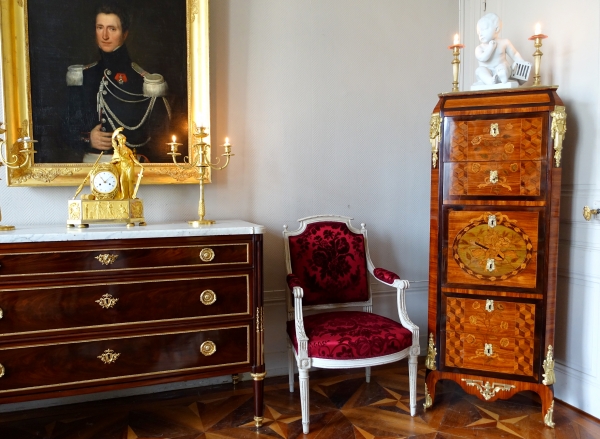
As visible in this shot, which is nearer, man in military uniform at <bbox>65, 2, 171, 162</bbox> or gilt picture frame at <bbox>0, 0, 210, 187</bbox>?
gilt picture frame at <bbox>0, 0, 210, 187</bbox>

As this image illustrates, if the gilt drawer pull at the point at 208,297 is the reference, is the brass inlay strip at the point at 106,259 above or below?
above

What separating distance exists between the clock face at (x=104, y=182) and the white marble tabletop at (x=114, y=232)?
19 centimetres

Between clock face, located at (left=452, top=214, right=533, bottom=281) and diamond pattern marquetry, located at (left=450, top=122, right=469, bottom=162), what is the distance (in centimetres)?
36

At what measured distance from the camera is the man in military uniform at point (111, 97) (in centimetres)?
264

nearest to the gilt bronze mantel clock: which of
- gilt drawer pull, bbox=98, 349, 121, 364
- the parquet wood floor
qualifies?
gilt drawer pull, bbox=98, 349, 121, 364

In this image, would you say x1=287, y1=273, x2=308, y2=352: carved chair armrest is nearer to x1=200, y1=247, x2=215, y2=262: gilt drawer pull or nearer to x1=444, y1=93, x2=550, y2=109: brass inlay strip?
x1=200, y1=247, x2=215, y2=262: gilt drawer pull

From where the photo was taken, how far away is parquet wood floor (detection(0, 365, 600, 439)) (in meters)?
2.47

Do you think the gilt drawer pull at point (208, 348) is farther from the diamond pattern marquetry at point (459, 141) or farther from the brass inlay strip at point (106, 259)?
the diamond pattern marquetry at point (459, 141)

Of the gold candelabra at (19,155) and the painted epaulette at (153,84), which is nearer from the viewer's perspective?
the gold candelabra at (19,155)

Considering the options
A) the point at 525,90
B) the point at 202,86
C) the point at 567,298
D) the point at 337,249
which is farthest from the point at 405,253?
the point at 202,86

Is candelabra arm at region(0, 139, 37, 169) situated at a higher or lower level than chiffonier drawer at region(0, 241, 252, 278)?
higher

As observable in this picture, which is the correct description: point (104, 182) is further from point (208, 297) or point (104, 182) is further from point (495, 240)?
point (495, 240)

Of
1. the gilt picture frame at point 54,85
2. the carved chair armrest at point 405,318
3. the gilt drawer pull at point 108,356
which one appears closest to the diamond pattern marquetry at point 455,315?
the carved chair armrest at point 405,318

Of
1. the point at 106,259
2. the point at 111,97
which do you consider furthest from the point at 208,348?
the point at 111,97
